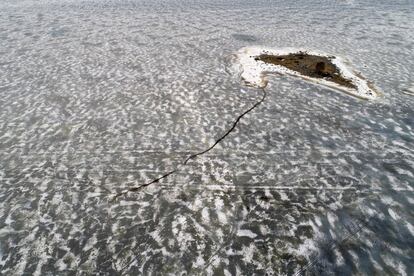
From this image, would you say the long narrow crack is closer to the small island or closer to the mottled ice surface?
the mottled ice surface

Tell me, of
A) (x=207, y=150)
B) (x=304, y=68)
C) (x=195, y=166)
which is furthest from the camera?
(x=304, y=68)

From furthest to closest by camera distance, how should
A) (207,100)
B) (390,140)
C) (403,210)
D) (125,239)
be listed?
(207,100)
(390,140)
(403,210)
(125,239)

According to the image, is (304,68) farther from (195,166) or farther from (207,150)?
(195,166)

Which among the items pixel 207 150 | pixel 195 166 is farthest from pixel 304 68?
pixel 195 166

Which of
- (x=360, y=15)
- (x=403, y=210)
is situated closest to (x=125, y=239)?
(x=403, y=210)

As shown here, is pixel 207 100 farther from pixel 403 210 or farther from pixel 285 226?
pixel 403 210

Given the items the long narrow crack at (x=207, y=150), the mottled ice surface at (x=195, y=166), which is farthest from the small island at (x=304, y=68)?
the long narrow crack at (x=207, y=150)

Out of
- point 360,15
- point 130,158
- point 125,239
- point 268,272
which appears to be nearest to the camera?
point 268,272

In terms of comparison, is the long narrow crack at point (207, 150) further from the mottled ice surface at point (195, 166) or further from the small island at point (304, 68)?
the small island at point (304, 68)

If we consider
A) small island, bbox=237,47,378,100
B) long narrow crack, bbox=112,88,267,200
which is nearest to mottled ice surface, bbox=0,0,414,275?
long narrow crack, bbox=112,88,267,200
